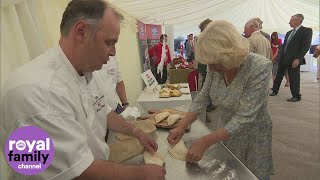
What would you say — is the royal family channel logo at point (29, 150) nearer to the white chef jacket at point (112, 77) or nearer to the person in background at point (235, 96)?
the person in background at point (235, 96)

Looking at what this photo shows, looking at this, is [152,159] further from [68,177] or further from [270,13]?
[270,13]

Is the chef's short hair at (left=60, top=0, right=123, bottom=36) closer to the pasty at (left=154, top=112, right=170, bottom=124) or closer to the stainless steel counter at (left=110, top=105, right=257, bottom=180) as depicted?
the stainless steel counter at (left=110, top=105, right=257, bottom=180)

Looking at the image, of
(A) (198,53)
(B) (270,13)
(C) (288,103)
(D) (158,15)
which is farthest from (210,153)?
(B) (270,13)

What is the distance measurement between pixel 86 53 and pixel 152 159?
0.51m

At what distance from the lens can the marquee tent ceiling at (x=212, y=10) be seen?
2.67 m

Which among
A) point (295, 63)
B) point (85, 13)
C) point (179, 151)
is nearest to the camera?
point (85, 13)

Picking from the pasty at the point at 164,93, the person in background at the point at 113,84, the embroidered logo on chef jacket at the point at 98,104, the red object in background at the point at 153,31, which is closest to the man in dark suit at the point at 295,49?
the red object in background at the point at 153,31

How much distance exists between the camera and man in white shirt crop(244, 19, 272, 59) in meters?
3.27

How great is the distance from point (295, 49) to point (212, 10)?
1.91 metres

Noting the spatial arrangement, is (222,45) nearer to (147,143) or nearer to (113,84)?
(147,143)

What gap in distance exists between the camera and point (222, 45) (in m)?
1.10

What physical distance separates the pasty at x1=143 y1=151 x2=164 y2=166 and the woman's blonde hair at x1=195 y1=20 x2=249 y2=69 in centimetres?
46

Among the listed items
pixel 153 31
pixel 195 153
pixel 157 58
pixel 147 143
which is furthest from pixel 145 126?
pixel 153 31

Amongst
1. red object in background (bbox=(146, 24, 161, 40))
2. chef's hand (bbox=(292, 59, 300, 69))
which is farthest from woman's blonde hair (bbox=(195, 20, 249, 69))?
red object in background (bbox=(146, 24, 161, 40))
